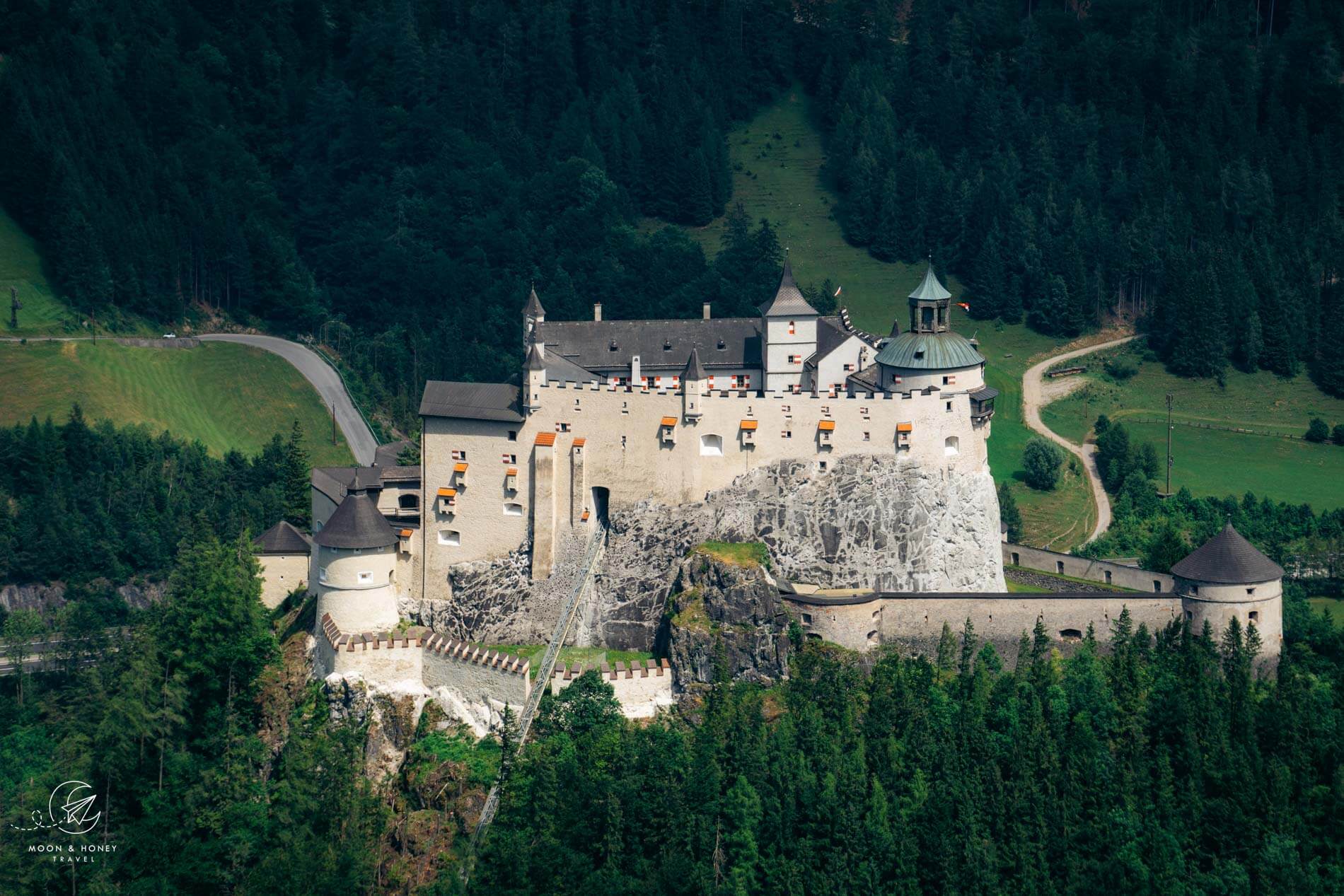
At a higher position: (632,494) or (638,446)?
(638,446)

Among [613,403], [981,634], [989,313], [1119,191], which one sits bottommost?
[981,634]

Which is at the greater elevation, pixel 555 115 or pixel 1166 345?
pixel 555 115

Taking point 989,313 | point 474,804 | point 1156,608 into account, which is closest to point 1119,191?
point 989,313

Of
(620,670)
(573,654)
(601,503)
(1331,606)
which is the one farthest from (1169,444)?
(620,670)

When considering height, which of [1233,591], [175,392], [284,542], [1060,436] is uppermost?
[175,392]

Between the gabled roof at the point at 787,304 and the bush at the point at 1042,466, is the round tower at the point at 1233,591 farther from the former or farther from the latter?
the bush at the point at 1042,466

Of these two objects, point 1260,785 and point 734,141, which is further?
point 734,141

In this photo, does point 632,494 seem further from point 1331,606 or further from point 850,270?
point 850,270

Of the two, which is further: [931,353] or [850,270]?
[850,270]

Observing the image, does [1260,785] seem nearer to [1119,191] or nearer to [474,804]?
[474,804]
